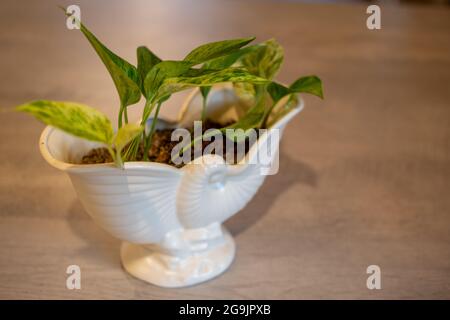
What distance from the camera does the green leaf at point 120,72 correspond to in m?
0.43

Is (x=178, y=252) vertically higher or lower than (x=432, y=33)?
lower

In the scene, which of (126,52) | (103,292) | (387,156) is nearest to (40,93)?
(126,52)

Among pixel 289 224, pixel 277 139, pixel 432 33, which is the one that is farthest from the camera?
pixel 432 33

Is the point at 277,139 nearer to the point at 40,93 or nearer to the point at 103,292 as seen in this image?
the point at 103,292

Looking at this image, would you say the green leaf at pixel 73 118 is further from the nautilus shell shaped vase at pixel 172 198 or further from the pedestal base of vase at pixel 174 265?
the pedestal base of vase at pixel 174 265

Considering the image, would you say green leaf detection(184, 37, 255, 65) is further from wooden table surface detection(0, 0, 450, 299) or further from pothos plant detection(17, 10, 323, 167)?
wooden table surface detection(0, 0, 450, 299)

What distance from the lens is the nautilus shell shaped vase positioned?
478 millimetres

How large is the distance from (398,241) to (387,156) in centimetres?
18

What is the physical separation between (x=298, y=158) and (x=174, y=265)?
28cm

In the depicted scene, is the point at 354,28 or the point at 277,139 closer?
the point at 277,139

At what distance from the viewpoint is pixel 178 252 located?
1.90 ft

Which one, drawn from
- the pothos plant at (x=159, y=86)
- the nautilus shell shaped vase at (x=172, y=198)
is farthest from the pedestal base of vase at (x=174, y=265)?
the pothos plant at (x=159, y=86)

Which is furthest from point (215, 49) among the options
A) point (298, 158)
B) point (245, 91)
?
point (298, 158)

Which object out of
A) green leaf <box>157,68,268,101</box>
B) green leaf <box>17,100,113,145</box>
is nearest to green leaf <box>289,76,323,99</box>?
green leaf <box>157,68,268,101</box>
